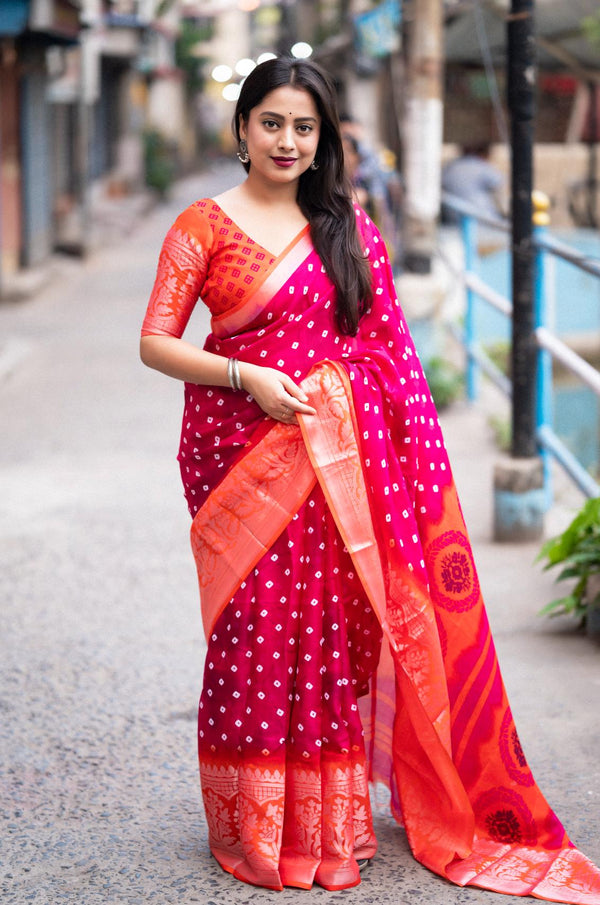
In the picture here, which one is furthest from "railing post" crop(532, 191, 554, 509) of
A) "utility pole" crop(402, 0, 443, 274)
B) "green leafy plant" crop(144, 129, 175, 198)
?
"green leafy plant" crop(144, 129, 175, 198)

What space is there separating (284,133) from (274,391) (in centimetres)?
50

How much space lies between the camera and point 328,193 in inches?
103

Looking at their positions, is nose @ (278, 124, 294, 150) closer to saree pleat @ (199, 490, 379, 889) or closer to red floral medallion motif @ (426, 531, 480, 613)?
saree pleat @ (199, 490, 379, 889)

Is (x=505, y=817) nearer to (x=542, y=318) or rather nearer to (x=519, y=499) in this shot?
(x=519, y=499)

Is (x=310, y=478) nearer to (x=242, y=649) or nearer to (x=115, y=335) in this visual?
(x=242, y=649)

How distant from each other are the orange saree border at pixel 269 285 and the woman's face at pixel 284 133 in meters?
0.13

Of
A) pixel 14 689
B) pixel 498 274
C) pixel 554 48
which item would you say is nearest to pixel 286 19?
pixel 554 48

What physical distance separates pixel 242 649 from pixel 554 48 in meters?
9.82

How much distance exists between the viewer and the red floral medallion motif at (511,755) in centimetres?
272

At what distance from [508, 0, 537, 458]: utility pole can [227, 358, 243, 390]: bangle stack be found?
2615 millimetres

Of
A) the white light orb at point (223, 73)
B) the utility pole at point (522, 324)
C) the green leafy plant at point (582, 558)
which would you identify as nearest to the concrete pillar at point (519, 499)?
the utility pole at point (522, 324)

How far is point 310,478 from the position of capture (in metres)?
2.56

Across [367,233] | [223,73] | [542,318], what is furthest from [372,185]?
[367,233]

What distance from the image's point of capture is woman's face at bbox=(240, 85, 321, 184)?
251cm
